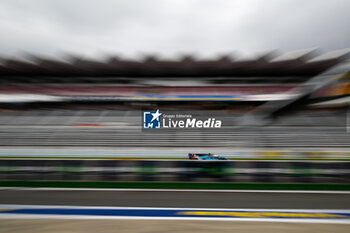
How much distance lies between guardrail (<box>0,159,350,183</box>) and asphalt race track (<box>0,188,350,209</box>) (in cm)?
45

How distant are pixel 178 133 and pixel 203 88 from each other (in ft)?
27.0

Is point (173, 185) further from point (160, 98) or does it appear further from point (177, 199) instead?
point (160, 98)

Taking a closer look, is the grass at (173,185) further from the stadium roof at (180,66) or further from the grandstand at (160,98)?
the stadium roof at (180,66)

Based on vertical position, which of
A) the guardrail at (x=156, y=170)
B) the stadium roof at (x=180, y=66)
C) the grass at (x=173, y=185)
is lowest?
the grass at (x=173, y=185)

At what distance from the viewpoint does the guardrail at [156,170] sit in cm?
413

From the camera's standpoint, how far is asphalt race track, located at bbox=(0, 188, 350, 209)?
323 centimetres

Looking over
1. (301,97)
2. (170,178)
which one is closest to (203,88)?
(301,97)

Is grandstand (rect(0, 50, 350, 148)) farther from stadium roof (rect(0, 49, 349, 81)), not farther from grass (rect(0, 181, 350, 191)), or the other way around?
grass (rect(0, 181, 350, 191))

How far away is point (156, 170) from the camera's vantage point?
4.27m

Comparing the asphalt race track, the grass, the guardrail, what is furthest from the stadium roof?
the asphalt race track

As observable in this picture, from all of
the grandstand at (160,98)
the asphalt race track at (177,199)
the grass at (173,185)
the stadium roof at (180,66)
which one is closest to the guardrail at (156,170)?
the grass at (173,185)

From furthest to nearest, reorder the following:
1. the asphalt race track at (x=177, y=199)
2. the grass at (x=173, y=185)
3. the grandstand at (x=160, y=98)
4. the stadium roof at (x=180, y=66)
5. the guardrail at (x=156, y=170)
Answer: the stadium roof at (x=180, y=66)
the grandstand at (x=160, y=98)
the guardrail at (x=156, y=170)
the grass at (x=173, y=185)
the asphalt race track at (x=177, y=199)

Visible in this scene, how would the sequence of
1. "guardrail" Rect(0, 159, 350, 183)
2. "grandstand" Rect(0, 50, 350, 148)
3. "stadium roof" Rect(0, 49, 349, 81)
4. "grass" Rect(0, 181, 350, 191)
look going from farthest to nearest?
"stadium roof" Rect(0, 49, 349, 81) < "grandstand" Rect(0, 50, 350, 148) < "guardrail" Rect(0, 159, 350, 183) < "grass" Rect(0, 181, 350, 191)

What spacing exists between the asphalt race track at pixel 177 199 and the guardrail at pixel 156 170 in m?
0.45
